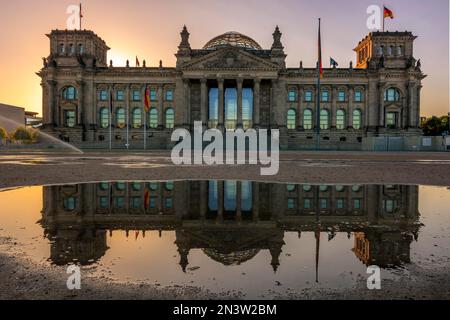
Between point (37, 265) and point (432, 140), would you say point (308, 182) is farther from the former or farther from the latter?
point (432, 140)

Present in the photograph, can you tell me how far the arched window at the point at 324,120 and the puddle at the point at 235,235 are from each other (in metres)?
69.9

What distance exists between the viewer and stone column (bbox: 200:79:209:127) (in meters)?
73.7

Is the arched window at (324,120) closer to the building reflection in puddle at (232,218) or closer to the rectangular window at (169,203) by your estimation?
the building reflection in puddle at (232,218)

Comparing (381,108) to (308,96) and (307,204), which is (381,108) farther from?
(307,204)

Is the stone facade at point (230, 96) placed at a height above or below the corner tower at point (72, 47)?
below

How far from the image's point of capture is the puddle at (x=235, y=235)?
15.9ft

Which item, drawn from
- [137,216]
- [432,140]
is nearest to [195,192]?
[137,216]

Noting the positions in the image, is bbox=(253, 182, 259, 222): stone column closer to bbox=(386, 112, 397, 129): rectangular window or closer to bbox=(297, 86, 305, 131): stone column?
bbox=(297, 86, 305, 131): stone column

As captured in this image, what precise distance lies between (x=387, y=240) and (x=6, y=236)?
743 cm

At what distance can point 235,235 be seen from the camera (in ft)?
22.4

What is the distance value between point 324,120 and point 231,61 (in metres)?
26.1

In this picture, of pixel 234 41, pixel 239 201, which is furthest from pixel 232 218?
pixel 234 41

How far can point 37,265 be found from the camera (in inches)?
203

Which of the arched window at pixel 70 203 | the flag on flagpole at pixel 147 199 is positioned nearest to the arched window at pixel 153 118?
the flag on flagpole at pixel 147 199
